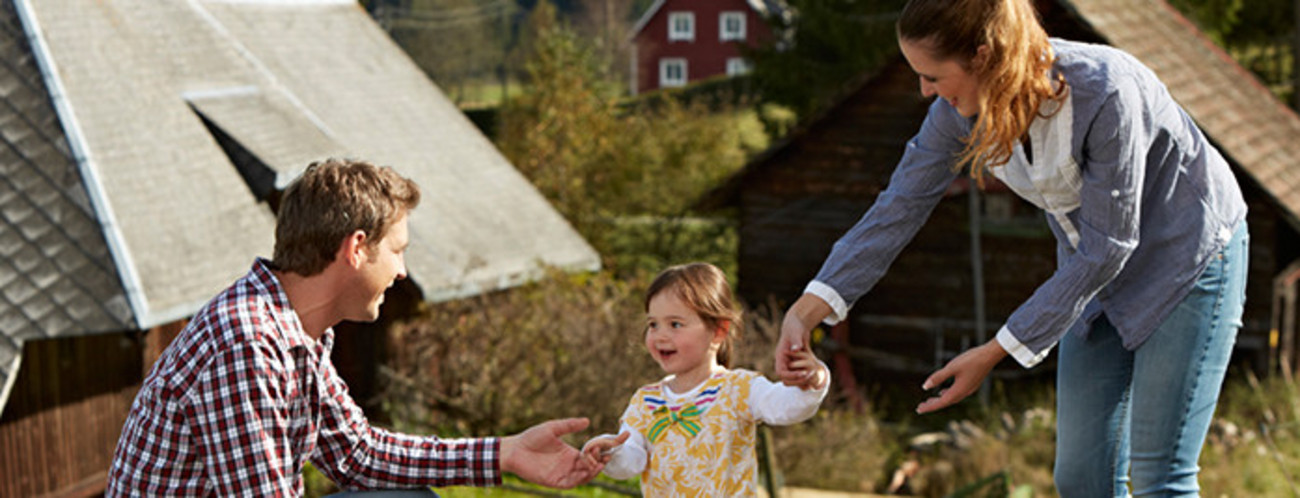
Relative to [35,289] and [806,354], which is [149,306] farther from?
[806,354]

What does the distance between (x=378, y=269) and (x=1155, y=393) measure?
1.55 meters

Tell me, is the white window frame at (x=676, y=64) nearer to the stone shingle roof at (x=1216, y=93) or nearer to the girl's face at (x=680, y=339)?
the stone shingle roof at (x=1216, y=93)

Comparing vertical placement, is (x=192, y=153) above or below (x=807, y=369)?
below

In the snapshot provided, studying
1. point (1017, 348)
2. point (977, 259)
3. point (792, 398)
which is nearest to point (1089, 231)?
point (1017, 348)

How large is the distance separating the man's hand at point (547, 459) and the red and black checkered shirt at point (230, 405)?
55 cm

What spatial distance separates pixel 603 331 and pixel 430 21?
96.0 feet

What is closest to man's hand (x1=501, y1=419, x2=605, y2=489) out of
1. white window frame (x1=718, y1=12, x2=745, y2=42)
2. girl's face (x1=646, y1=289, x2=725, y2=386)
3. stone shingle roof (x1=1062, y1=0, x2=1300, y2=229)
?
girl's face (x1=646, y1=289, x2=725, y2=386)

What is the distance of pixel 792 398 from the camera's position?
3.04 metres

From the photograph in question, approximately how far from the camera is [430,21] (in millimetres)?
38750

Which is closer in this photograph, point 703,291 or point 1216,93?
point 703,291

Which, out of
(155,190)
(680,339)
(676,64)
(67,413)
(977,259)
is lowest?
(676,64)

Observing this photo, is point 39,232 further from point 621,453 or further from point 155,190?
point 621,453

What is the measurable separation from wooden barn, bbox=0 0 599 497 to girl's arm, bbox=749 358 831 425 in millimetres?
6162

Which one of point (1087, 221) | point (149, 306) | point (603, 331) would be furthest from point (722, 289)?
point (603, 331)
